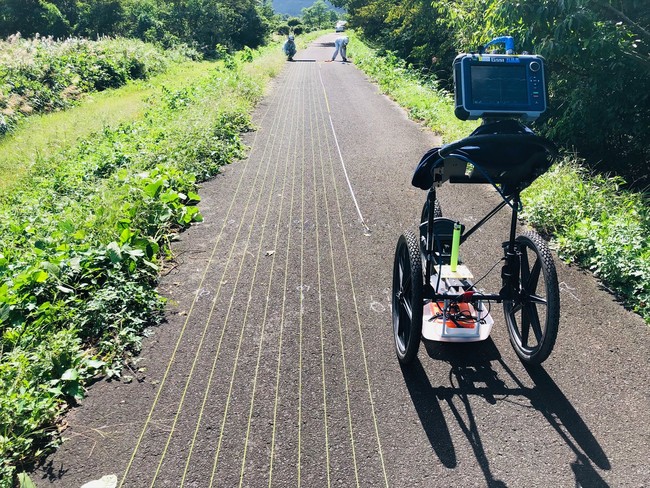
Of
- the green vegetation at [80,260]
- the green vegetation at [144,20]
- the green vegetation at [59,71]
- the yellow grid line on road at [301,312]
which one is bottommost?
the yellow grid line on road at [301,312]

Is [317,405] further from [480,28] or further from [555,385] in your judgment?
[480,28]

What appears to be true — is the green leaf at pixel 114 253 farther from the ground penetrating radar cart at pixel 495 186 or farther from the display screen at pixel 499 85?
the display screen at pixel 499 85

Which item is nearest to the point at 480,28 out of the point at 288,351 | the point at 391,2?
the point at 288,351

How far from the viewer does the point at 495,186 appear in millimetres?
3105

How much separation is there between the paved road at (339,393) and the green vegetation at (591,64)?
3.52 metres

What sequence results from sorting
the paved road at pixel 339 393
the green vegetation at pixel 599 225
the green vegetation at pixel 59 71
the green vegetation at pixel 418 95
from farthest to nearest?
the green vegetation at pixel 59 71
the green vegetation at pixel 418 95
the green vegetation at pixel 599 225
the paved road at pixel 339 393

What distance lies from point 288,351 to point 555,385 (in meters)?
1.99

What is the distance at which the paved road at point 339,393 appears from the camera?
285 cm

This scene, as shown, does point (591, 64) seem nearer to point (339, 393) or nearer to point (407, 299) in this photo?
point (407, 299)

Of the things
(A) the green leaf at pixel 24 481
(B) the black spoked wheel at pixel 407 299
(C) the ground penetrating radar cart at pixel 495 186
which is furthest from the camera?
(B) the black spoked wheel at pixel 407 299

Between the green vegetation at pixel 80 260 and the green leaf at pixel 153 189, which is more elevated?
the green leaf at pixel 153 189

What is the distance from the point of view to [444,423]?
316 centimetres

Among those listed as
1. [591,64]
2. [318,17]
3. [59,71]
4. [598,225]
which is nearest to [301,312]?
[598,225]

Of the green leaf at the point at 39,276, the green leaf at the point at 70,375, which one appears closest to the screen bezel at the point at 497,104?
the green leaf at the point at 70,375
